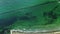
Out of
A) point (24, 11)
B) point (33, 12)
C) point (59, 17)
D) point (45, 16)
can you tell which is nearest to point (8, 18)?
point (24, 11)

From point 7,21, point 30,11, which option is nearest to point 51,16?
point 30,11

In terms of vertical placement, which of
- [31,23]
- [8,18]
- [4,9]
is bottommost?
[31,23]

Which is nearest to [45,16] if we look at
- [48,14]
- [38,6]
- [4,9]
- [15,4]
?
[48,14]

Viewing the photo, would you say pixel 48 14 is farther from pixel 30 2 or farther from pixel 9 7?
pixel 9 7

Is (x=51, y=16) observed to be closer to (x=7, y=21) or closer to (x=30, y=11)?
(x=30, y=11)

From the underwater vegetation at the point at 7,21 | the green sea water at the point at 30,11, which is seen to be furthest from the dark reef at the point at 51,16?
the underwater vegetation at the point at 7,21

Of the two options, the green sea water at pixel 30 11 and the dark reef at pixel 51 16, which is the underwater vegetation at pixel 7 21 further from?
the dark reef at pixel 51 16

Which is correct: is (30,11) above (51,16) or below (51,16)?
above

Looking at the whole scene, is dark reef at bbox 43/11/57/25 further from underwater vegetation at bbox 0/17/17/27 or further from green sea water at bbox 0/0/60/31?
underwater vegetation at bbox 0/17/17/27

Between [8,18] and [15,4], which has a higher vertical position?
[15,4]

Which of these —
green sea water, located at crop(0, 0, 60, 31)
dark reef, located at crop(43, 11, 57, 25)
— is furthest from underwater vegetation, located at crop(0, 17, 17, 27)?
dark reef, located at crop(43, 11, 57, 25)
